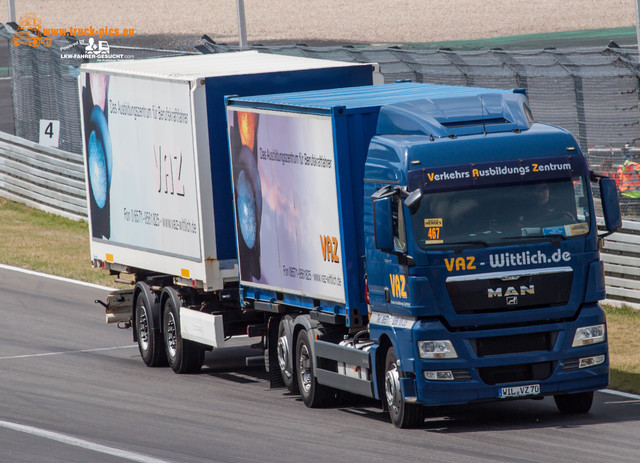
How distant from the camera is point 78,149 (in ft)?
107

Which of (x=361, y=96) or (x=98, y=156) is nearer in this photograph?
(x=361, y=96)

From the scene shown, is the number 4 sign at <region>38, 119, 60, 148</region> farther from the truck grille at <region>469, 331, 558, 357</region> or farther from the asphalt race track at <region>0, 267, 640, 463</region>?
the truck grille at <region>469, 331, 558, 357</region>

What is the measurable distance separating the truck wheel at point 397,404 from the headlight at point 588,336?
1680mm

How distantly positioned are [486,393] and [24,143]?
21.8 m

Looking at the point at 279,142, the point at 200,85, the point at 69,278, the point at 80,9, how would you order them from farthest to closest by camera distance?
the point at 80,9 < the point at 69,278 < the point at 200,85 < the point at 279,142

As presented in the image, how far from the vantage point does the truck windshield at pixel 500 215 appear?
523 inches

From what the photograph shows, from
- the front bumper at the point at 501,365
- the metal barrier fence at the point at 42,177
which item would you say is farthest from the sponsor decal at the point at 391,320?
the metal barrier fence at the point at 42,177

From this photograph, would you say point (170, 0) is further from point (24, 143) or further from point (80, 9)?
point (24, 143)

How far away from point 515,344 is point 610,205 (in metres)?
1.67

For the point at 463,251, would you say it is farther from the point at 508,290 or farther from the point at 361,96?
the point at 361,96

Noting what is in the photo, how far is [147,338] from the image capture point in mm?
18859

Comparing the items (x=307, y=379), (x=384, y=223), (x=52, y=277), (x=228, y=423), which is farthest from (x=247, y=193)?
(x=52, y=277)

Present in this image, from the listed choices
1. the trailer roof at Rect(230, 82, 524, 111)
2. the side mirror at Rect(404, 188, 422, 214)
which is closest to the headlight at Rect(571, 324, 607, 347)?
the side mirror at Rect(404, 188, 422, 214)

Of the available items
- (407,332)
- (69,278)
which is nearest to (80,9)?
(69,278)
